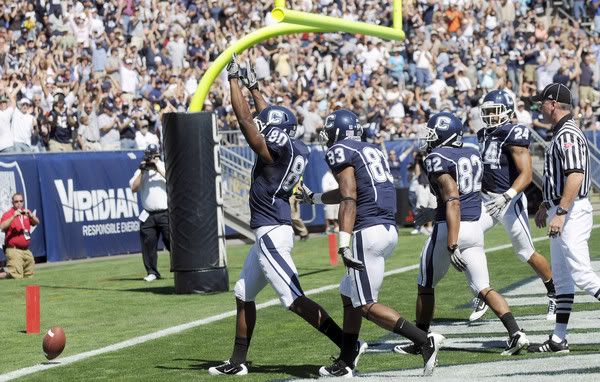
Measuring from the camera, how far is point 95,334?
465 inches

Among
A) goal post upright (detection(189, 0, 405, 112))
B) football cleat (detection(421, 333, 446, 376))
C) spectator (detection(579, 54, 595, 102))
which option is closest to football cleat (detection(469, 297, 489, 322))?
football cleat (detection(421, 333, 446, 376))

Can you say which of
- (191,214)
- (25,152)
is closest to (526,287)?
(191,214)

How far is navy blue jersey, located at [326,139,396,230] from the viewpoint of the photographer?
869 cm

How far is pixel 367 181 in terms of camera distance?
875 centimetres

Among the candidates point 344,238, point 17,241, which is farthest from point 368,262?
point 17,241

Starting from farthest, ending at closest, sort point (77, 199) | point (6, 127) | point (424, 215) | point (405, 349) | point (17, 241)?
point (424, 215)
point (6, 127)
point (77, 199)
point (17, 241)
point (405, 349)

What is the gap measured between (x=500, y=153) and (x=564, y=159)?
2047mm

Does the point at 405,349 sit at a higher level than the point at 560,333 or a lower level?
lower

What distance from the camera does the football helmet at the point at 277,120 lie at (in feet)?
30.3

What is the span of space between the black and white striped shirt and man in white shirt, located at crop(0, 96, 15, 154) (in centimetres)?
1281

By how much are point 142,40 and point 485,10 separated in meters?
9.62

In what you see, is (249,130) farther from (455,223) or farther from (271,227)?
(455,223)

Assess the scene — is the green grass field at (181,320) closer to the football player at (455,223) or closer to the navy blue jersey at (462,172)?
the football player at (455,223)

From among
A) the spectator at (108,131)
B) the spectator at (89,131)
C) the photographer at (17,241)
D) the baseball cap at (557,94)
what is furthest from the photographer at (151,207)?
the baseball cap at (557,94)
